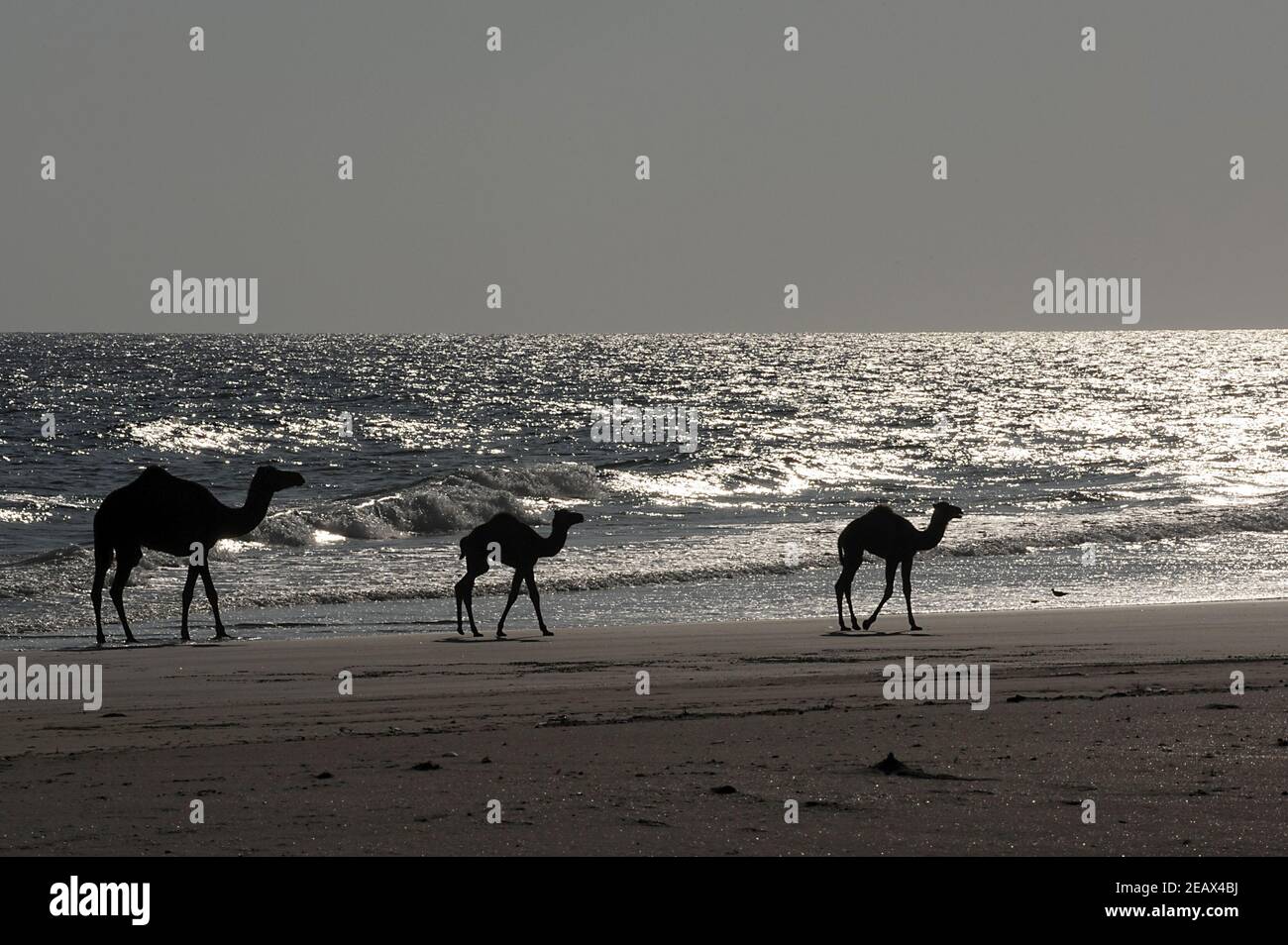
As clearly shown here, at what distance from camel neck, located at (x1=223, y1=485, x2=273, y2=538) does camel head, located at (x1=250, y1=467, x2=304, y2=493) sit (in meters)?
0.06

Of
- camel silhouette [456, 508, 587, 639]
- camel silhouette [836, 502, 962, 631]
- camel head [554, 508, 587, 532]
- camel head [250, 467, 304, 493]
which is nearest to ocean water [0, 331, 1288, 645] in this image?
camel silhouette [456, 508, 587, 639]

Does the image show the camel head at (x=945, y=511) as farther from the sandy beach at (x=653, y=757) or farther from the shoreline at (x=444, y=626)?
the sandy beach at (x=653, y=757)

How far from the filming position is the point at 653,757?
838 centimetres

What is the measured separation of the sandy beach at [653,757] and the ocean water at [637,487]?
241 inches

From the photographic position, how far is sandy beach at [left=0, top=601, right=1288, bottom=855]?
6512 millimetres

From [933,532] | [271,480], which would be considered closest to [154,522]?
[271,480]

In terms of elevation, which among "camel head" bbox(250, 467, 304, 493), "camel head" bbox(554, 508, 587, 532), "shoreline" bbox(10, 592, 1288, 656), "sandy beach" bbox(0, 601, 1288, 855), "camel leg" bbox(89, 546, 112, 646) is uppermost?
"camel head" bbox(250, 467, 304, 493)

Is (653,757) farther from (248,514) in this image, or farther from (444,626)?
(248,514)

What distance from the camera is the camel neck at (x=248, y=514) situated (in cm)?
1739

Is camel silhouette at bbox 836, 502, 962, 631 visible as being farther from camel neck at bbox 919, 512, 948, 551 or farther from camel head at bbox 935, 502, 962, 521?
camel head at bbox 935, 502, 962, 521

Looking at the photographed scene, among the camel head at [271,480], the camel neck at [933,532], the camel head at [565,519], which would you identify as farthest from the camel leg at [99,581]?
the camel neck at [933,532]
